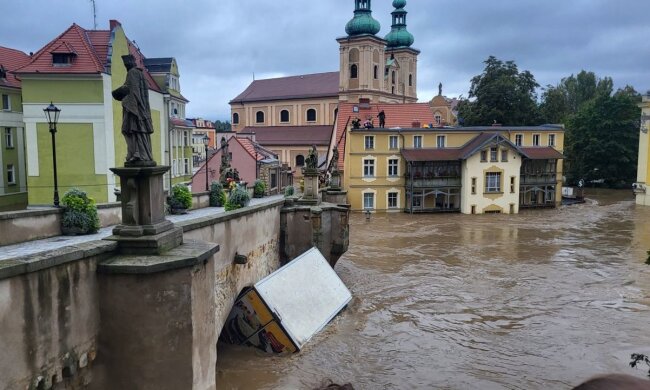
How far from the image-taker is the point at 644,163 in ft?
171

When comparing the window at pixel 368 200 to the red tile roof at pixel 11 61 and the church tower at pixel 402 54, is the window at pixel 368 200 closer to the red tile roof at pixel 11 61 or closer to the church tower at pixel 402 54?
the red tile roof at pixel 11 61

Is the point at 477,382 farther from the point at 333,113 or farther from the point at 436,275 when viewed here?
the point at 333,113

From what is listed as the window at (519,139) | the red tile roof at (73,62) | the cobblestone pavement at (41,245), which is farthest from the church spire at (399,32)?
the cobblestone pavement at (41,245)

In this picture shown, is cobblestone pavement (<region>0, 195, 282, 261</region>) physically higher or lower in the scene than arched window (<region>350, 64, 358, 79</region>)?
lower

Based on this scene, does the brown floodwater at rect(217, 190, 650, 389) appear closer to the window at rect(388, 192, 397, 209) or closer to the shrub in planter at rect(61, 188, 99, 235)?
the shrub in planter at rect(61, 188, 99, 235)

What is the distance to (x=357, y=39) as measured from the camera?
67.2 m

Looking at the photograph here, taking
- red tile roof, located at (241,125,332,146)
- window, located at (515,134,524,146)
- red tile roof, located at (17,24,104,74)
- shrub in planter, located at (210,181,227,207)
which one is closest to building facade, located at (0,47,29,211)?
red tile roof, located at (17,24,104,74)

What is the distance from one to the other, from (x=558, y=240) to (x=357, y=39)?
41491 mm

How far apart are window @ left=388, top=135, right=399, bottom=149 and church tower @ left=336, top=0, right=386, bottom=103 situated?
21.2 m

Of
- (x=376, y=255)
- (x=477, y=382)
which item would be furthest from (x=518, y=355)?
(x=376, y=255)

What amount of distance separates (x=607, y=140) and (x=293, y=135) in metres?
38.9

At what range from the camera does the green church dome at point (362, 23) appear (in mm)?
67625

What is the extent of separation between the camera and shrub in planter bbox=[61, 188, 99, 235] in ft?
36.5

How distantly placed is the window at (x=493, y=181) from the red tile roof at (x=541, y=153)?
4.18 meters
